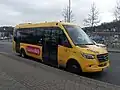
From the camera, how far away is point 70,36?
11859 millimetres

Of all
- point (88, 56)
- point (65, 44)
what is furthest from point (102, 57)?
point (65, 44)

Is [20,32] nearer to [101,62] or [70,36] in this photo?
[70,36]

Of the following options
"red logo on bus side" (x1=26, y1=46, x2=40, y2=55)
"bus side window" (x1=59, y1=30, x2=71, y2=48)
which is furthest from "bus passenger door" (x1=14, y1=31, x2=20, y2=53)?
"bus side window" (x1=59, y1=30, x2=71, y2=48)

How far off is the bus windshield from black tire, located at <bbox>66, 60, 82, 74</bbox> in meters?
0.89

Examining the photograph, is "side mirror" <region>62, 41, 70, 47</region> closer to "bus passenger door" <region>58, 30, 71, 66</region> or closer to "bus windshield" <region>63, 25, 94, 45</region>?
"bus passenger door" <region>58, 30, 71, 66</region>

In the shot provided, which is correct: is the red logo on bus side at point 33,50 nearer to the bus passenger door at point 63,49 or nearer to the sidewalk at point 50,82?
the bus passenger door at point 63,49

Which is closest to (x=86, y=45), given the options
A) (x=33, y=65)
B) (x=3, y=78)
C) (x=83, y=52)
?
(x=83, y=52)

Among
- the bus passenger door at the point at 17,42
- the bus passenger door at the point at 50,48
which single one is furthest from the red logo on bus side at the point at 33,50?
the bus passenger door at the point at 17,42

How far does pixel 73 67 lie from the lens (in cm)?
1123

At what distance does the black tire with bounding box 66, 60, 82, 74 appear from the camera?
11.0 m

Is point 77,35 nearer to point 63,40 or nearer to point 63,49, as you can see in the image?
point 63,40

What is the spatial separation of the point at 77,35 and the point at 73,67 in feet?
5.53

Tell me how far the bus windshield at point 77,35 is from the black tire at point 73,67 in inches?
34.9

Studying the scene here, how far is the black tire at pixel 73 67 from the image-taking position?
36.2 ft
